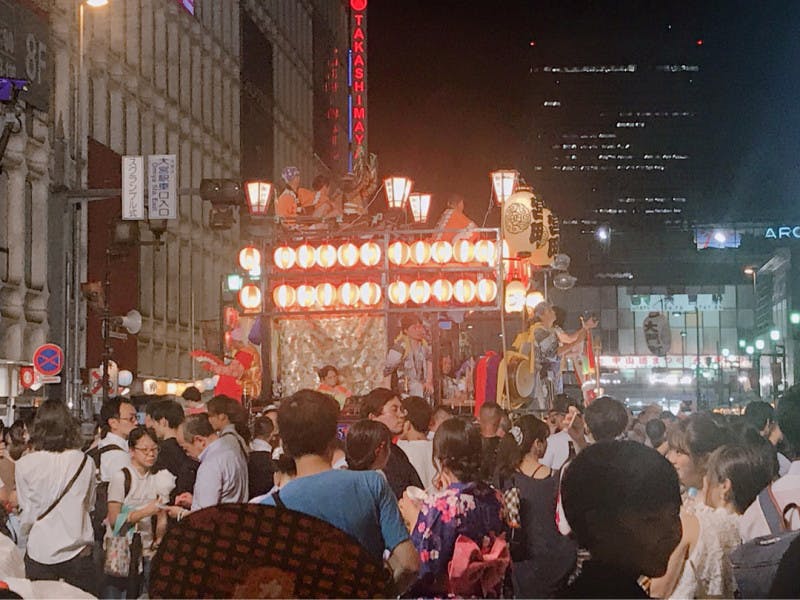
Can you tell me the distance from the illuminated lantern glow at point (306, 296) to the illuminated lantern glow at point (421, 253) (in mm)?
1827

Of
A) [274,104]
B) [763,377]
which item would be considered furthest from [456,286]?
[763,377]

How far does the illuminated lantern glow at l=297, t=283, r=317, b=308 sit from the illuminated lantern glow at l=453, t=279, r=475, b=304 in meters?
2.45

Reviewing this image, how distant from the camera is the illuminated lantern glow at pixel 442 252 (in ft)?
60.1

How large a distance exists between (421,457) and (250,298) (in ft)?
36.0

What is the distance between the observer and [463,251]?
1836 cm

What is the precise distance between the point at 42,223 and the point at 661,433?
1881 centimetres

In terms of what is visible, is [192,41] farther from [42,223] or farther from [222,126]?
[42,223]

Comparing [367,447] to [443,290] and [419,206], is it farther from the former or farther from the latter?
[419,206]

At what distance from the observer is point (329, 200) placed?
20.8 m

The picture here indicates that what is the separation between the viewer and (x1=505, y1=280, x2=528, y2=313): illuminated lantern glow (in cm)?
1911

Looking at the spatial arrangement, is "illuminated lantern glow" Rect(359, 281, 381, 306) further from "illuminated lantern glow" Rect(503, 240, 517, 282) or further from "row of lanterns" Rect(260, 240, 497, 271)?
"illuminated lantern glow" Rect(503, 240, 517, 282)

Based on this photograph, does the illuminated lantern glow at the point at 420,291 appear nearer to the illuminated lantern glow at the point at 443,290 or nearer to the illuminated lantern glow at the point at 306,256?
the illuminated lantern glow at the point at 443,290

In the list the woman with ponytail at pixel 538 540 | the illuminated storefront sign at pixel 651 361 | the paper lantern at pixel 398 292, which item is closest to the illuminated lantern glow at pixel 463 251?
the paper lantern at pixel 398 292

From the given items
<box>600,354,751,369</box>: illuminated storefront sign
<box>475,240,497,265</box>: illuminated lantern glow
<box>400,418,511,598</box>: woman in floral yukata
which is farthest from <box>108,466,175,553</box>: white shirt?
<box>600,354,751,369</box>: illuminated storefront sign
